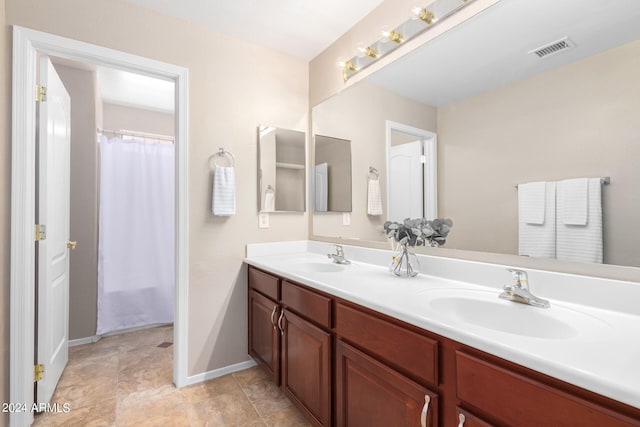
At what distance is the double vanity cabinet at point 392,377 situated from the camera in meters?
0.66

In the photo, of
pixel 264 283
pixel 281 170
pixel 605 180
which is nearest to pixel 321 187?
pixel 281 170

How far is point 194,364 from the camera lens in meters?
2.00

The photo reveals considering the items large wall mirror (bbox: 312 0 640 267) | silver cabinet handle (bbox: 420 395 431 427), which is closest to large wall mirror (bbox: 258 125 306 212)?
large wall mirror (bbox: 312 0 640 267)

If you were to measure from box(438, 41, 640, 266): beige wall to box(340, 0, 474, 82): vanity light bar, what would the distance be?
45cm

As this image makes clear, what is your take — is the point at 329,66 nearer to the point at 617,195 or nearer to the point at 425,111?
the point at 425,111

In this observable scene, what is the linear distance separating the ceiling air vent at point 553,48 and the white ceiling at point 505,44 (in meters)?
0.01

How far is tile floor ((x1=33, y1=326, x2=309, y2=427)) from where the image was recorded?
1.64 metres

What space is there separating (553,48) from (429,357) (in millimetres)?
1196

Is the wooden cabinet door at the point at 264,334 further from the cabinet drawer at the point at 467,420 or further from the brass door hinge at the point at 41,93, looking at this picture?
the brass door hinge at the point at 41,93


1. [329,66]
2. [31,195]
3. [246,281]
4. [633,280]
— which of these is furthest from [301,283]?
[329,66]

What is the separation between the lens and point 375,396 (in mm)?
1099

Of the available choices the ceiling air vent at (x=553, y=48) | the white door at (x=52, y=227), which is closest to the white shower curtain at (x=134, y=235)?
the white door at (x=52, y=227)

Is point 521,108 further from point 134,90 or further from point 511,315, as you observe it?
point 134,90

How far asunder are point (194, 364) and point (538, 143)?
2243 mm
